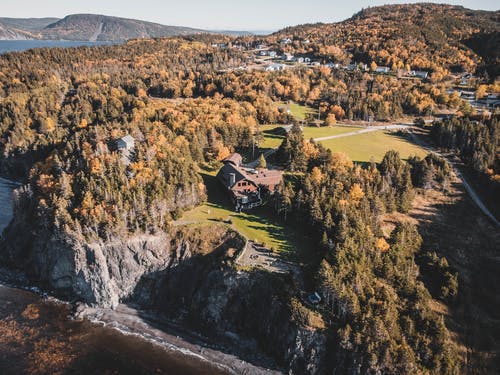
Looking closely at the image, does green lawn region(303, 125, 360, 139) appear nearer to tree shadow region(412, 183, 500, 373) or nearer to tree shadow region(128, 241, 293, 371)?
tree shadow region(412, 183, 500, 373)

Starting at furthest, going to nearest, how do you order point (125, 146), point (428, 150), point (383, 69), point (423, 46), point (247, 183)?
1. point (423, 46)
2. point (383, 69)
3. point (428, 150)
4. point (125, 146)
5. point (247, 183)

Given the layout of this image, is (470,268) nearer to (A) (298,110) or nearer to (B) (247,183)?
(B) (247,183)

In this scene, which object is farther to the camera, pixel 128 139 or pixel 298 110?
pixel 298 110

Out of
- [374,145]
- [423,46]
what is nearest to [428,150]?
[374,145]

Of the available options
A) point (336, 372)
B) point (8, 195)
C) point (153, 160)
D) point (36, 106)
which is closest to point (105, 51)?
point (36, 106)

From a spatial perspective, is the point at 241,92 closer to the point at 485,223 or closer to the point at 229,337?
the point at 485,223

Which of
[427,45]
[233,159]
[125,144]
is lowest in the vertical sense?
[233,159]

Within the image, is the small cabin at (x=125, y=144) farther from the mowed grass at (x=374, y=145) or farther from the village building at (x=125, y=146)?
the mowed grass at (x=374, y=145)
